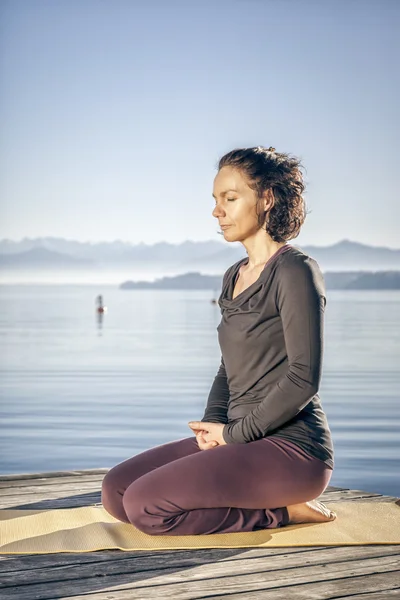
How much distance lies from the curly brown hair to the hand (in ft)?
1.94

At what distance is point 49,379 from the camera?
36.0 feet

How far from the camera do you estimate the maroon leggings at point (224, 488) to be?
2.67 m

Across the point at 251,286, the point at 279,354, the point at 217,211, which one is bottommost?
the point at 279,354

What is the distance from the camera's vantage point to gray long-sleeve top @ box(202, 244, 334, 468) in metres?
2.64

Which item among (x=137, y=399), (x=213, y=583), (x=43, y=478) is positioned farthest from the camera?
(x=137, y=399)

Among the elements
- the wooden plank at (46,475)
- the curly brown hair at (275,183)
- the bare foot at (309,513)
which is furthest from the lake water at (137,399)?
the curly brown hair at (275,183)

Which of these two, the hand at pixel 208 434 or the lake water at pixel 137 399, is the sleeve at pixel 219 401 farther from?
the lake water at pixel 137 399

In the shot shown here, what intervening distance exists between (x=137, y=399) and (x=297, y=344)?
656cm

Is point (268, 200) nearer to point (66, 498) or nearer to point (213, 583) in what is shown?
point (213, 583)

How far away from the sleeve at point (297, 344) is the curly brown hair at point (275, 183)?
0.18 m

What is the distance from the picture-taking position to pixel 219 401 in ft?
9.95

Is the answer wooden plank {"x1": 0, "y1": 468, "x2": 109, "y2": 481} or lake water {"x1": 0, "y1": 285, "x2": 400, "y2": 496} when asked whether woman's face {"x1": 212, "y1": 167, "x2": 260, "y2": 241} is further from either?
lake water {"x1": 0, "y1": 285, "x2": 400, "y2": 496}

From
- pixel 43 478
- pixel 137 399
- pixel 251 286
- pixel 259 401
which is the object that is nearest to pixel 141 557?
pixel 259 401

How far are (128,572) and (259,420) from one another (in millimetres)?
588
